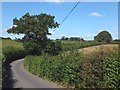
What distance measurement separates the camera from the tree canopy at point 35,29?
229ft

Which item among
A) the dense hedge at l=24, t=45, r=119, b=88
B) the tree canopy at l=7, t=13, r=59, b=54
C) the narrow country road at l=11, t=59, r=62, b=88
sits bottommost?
the narrow country road at l=11, t=59, r=62, b=88

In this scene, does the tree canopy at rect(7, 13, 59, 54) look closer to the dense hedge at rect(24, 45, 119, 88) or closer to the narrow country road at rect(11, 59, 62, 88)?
the narrow country road at rect(11, 59, 62, 88)

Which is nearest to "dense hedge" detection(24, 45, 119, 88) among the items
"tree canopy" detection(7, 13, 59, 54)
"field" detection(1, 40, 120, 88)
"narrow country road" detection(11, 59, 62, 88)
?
"field" detection(1, 40, 120, 88)

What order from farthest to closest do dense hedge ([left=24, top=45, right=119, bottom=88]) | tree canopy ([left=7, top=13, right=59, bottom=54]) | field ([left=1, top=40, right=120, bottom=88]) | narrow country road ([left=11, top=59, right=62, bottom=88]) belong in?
1. tree canopy ([left=7, top=13, right=59, bottom=54])
2. narrow country road ([left=11, top=59, right=62, bottom=88])
3. dense hedge ([left=24, top=45, right=119, bottom=88])
4. field ([left=1, top=40, right=120, bottom=88])

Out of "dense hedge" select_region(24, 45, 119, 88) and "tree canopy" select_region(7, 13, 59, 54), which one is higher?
"tree canopy" select_region(7, 13, 59, 54)

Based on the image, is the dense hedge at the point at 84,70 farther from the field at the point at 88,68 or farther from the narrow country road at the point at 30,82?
the narrow country road at the point at 30,82

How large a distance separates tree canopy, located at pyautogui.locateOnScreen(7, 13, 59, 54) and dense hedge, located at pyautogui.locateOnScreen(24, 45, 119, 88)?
37997mm

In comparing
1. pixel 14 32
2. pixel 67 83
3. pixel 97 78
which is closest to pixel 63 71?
pixel 67 83

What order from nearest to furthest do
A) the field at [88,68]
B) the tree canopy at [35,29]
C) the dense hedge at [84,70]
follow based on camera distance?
the field at [88,68] < the dense hedge at [84,70] < the tree canopy at [35,29]

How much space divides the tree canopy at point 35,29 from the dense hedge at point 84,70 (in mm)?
37997

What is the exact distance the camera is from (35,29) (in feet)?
230

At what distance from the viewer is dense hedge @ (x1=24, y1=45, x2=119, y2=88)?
17.2 meters

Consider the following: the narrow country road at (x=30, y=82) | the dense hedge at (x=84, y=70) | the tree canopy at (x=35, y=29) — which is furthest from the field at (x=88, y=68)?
the tree canopy at (x=35, y=29)

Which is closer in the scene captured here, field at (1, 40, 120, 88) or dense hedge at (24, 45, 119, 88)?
field at (1, 40, 120, 88)
